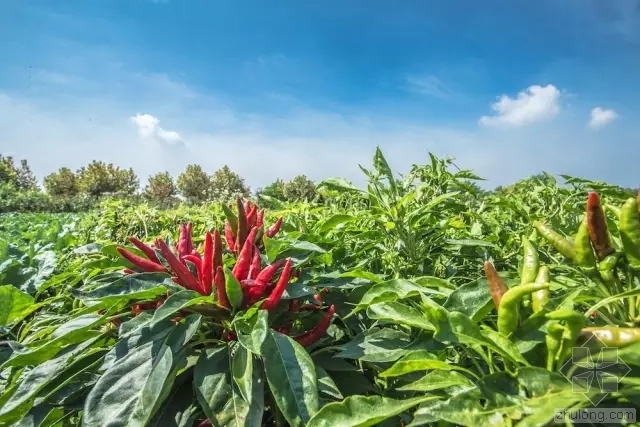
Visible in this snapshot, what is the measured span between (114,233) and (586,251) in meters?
3.10

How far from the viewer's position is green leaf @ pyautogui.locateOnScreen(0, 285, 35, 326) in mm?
1325

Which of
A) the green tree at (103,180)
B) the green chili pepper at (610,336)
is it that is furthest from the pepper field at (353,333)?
the green tree at (103,180)

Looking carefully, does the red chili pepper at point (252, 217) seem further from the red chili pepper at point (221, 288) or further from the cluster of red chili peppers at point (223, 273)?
the red chili pepper at point (221, 288)

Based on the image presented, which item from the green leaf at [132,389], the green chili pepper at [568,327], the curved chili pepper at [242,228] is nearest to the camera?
the green chili pepper at [568,327]

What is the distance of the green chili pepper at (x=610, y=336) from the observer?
65 cm

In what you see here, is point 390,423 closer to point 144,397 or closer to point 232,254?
point 144,397

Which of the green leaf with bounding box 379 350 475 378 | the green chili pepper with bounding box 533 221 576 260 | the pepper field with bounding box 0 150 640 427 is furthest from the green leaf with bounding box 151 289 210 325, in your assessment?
the green chili pepper with bounding box 533 221 576 260

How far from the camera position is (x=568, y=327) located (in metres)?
0.63

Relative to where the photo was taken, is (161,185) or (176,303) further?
(161,185)

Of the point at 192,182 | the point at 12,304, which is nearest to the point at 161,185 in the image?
the point at 192,182

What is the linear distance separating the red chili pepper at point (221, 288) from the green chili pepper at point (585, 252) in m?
0.63

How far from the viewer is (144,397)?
0.82m

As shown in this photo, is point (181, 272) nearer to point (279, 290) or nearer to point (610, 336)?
point (279, 290)

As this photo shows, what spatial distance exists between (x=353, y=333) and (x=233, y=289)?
414mm
